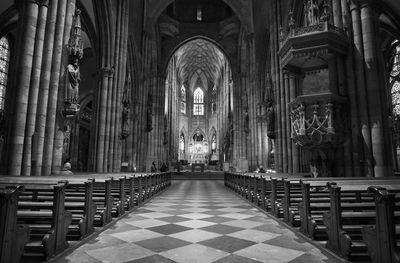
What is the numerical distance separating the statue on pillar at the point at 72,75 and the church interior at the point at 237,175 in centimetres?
3

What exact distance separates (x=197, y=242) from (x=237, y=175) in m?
7.60

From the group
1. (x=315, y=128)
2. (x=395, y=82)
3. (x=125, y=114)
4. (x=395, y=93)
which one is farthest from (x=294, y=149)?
(x=395, y=82)

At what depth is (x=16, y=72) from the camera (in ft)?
24.0

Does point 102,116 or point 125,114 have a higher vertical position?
point 125,114

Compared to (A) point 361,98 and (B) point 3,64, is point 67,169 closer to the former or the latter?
(A) point 361,98

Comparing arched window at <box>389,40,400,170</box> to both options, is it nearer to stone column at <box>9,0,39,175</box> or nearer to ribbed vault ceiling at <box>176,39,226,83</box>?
stone column at <box>9,0,39,175</box>

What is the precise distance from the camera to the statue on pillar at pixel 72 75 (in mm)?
8312

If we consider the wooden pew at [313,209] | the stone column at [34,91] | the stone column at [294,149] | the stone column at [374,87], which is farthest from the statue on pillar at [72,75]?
the stone column at [374,87]

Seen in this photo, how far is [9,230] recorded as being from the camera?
2281mm

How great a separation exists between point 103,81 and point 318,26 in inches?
423

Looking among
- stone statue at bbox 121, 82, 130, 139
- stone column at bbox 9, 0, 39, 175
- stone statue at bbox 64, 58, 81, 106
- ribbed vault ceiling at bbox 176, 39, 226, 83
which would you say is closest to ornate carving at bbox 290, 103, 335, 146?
stone statue at bbox 64, 58, 81, 106

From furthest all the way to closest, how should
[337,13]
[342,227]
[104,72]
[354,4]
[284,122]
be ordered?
1. [104,72]
2. [284,122]
3. [337,13]
4. [354,4]
5. [342,227]

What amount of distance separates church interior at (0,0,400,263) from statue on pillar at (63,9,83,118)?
0.11 feet

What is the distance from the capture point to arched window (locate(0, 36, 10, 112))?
53.5 feet
